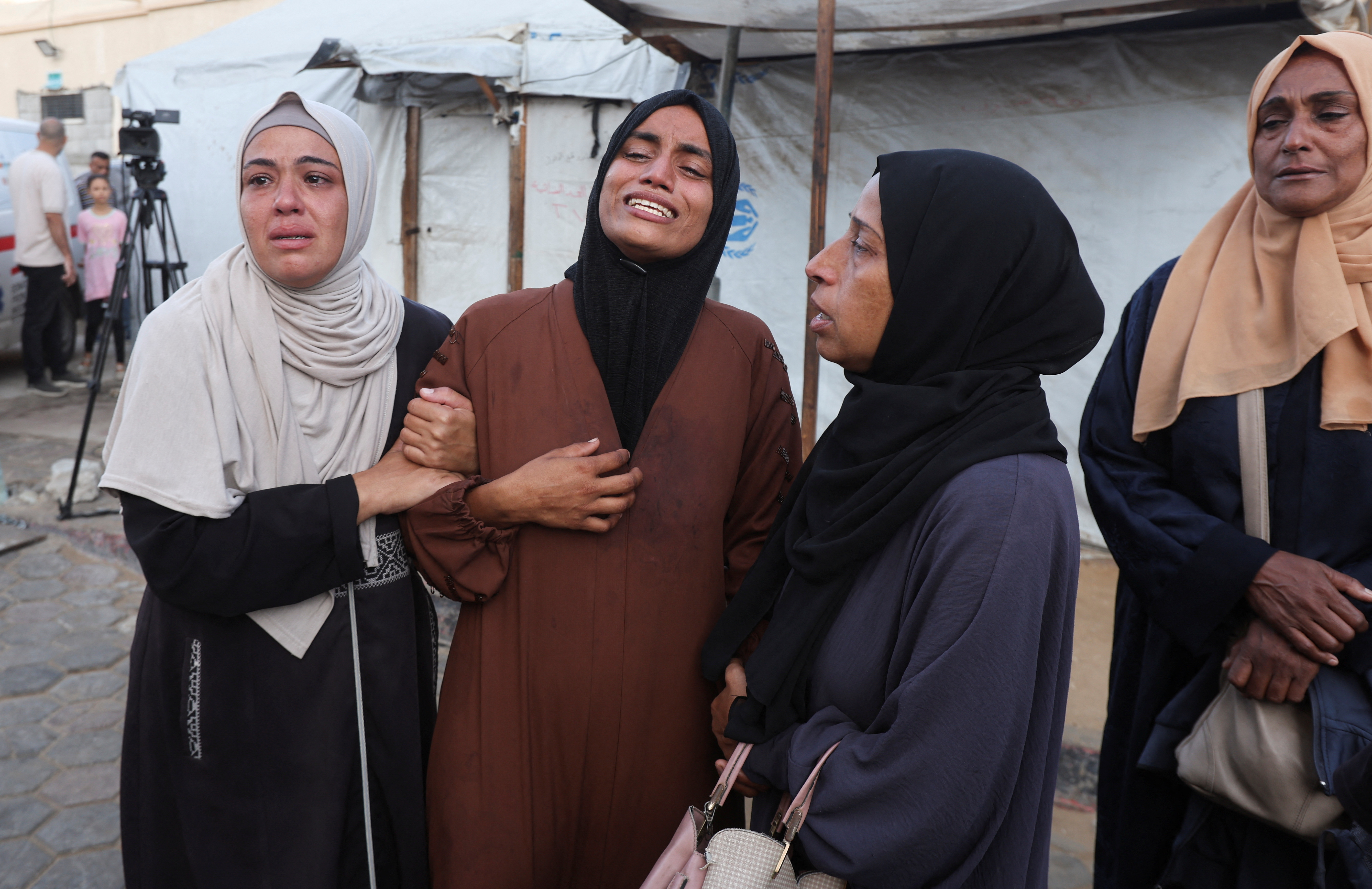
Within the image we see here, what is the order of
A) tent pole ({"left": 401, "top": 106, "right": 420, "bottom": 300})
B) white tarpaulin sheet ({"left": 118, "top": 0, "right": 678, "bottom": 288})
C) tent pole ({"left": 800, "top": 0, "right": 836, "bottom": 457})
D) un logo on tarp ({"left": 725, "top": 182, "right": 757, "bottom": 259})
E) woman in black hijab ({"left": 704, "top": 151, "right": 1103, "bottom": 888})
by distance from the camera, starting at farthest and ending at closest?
1. tent pole ({"left": 401, "top": 106, "right": 420, "bottom": 300})
2. white tarpaulin sheet ({"left": 118, "top": 0, "right": 678, "bottom": 288})
3. un logo on tarp ({"left": 725, "top": 182, "right": 757, "bottom": 259})
4. tent pole ({"left": 800, "top": 0, "right": 836, "bottom": 457})
5. woman in black hijab ({"left": 704, "top": 151, "right": 1103, "bottom": 888})

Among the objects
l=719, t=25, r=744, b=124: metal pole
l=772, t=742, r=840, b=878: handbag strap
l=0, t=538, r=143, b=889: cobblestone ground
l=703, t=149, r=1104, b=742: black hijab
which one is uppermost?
l=719, t=25, r=744, b=124: metal pole

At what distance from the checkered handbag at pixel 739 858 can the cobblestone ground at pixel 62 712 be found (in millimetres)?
2118

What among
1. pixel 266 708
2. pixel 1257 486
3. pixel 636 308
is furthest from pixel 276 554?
pixel 1257 486

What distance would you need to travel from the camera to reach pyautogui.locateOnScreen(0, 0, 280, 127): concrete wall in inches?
505

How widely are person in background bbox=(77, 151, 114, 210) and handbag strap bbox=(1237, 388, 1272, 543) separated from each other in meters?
8.94

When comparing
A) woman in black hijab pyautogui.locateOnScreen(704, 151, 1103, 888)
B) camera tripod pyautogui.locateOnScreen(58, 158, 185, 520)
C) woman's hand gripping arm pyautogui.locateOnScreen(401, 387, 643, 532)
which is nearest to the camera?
woman in black hijab pyautogui.locateOnScreen(704, 151, 1103, 888)

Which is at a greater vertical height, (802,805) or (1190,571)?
(1190,571)

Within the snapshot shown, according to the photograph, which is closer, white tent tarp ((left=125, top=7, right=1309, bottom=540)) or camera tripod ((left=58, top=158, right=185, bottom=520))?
white tent tarp ((left=125, top=7, right=1309, bottom=540))

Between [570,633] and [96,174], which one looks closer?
[570,633]

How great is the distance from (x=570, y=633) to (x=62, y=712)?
2900 millimetres

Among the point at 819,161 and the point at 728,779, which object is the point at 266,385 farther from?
the point at 819,161

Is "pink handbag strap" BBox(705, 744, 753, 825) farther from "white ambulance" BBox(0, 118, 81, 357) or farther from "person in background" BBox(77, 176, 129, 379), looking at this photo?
"white ambulance" BBox(0, 118, 81, 357)

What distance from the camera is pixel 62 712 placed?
11.6 feet

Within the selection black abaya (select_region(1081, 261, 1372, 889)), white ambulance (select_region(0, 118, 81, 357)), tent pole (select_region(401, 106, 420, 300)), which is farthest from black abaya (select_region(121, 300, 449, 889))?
white ambulance (select_region(0, 118, 81, 357))
